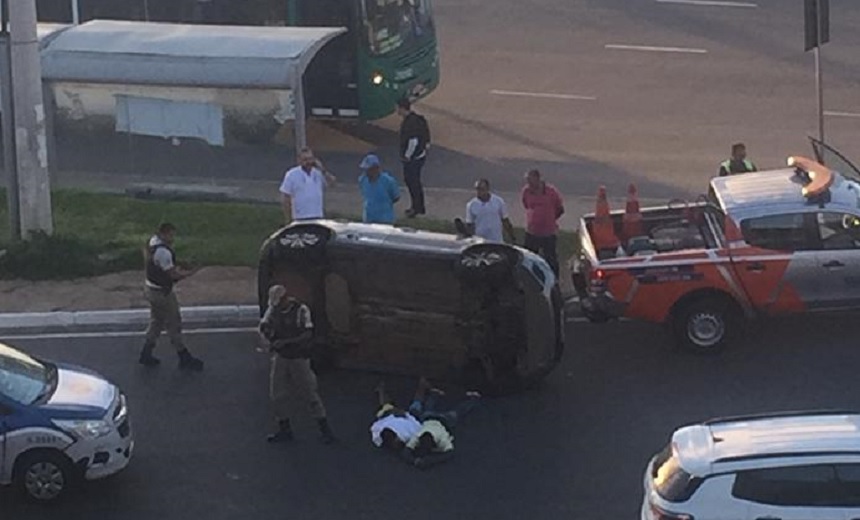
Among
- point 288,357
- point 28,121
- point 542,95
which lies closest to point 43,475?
point 288,357

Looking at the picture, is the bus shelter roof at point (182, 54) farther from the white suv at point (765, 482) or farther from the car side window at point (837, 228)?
the white suv at point (765, 482)

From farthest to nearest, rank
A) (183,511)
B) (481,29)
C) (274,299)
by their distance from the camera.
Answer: (481,29) < (274,299) < (183,511)

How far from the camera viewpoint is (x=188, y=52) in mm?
25156

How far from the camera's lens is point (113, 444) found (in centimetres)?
1531

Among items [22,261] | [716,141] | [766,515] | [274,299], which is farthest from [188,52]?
[766,515]

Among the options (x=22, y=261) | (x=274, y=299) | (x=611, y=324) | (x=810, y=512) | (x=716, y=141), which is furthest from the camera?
(x=716, y=141)

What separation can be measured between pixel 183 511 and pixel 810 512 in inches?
208

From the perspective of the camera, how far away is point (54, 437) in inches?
593

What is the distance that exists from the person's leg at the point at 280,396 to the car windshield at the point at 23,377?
1896mm

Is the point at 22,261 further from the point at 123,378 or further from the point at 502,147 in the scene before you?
the point at 502,147

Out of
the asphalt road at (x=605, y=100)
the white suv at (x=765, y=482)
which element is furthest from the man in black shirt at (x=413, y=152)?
the white suv at (x=765, y=482)

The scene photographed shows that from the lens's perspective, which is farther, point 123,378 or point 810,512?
point 123,378

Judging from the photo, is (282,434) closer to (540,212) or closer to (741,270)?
(540,212)

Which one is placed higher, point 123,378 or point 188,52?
point 188,52
